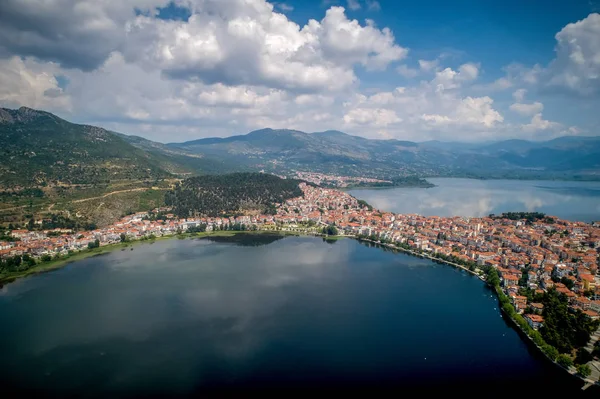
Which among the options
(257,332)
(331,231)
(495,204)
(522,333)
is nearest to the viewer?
(257,332)

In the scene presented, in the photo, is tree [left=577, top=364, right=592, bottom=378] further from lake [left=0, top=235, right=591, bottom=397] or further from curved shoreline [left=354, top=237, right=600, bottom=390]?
lake [left=0, top=235, right=591, bottom=397]

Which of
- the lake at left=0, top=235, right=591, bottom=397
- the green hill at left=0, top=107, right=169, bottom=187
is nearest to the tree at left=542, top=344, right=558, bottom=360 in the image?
the lake at left=0, top=235, right=591, bottom=397

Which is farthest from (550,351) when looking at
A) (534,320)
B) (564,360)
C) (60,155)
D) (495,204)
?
Result: (60,155)

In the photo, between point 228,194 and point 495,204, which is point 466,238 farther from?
point 228,194

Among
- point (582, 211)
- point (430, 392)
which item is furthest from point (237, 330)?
point (582, 211)

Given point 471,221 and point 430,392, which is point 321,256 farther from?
point 471,221
